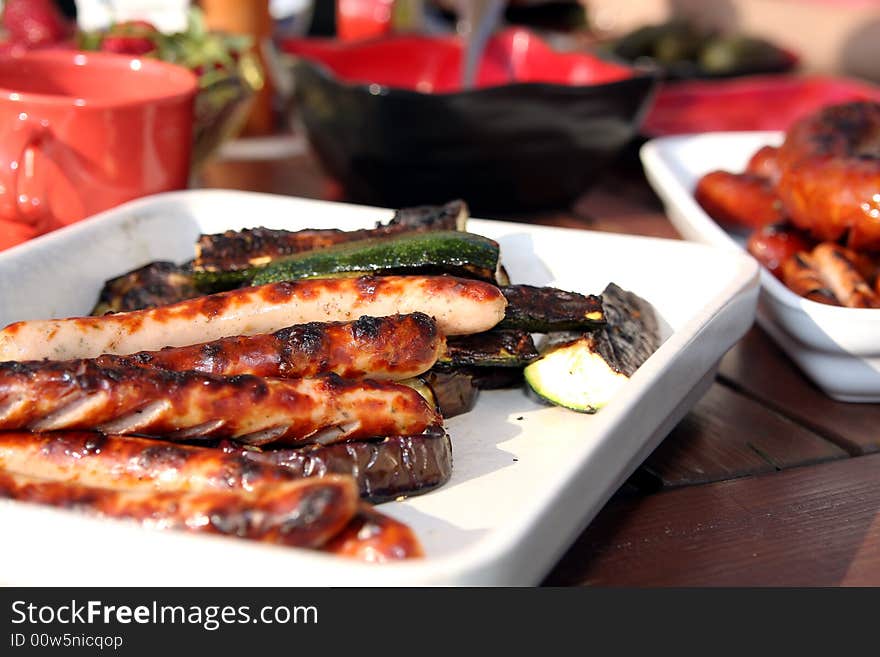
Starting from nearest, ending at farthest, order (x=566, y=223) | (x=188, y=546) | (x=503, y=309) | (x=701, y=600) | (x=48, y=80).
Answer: (x=188, y=546) < (x=701, y=600) < (x=503, y=309) < (x=48, y=80) < (x=566, y=223)

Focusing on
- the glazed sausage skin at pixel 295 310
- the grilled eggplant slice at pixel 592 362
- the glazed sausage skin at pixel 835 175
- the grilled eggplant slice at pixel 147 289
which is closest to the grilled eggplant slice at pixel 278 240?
the grilled eggplant slice at pixel 147 289

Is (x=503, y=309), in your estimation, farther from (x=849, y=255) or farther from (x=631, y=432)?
(x=849, y=255)

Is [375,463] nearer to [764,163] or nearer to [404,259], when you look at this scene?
[404,259]

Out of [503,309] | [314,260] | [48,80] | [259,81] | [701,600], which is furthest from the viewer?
[259,81]

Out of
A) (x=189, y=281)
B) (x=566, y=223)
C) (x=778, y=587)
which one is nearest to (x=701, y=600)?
(x=778, y=587)

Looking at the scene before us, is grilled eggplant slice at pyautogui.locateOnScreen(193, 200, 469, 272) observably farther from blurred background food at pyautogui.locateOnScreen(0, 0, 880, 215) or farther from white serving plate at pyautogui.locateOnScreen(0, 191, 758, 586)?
blurred background food at pyautogui.locateOnScreen(0, 0, 880, 215)

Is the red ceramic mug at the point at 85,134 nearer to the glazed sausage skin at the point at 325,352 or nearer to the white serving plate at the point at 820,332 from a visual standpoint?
the glazed sausage skin at the point at 325,352
